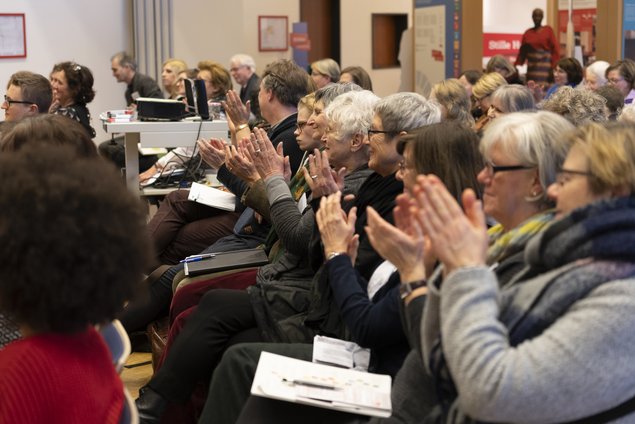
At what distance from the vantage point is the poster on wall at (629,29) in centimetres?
859

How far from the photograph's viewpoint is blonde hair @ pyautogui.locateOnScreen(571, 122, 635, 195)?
1.70 metres

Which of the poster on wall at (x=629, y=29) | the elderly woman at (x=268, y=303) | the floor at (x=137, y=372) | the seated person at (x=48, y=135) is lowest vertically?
the floor at (x=137, y=372)

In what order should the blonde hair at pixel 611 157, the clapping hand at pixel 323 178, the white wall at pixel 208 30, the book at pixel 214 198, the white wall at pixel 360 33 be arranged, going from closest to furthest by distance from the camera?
the blonde hair at pixel 611 157, the clapping hand at pixel 323 178, the book at pixel 214 198, the white wall at pixel 208 30, the white wall at pixel 360 33

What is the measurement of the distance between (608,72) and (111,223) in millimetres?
6331

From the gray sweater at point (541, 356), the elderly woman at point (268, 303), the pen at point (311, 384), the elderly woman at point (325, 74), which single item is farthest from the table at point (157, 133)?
the gray sweater at point (541, 356)

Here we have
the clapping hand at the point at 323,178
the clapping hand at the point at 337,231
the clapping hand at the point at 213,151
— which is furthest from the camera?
the clapping hand at the point at 213,151

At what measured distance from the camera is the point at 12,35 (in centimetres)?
1021

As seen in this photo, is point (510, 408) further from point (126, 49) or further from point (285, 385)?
point (126, 49)

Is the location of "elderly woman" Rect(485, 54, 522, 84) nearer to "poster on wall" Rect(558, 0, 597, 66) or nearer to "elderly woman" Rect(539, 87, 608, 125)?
"poster on wall" Rect(558, 0, 597, 66)

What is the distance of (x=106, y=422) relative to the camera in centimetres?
147

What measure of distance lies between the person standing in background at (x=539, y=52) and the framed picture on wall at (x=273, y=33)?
3.79 meters

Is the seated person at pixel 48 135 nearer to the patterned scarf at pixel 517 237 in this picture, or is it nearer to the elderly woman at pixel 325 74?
the patterned scarf at pixel 517 237

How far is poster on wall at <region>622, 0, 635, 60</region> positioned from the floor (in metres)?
6.12

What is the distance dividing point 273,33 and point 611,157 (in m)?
11.6
